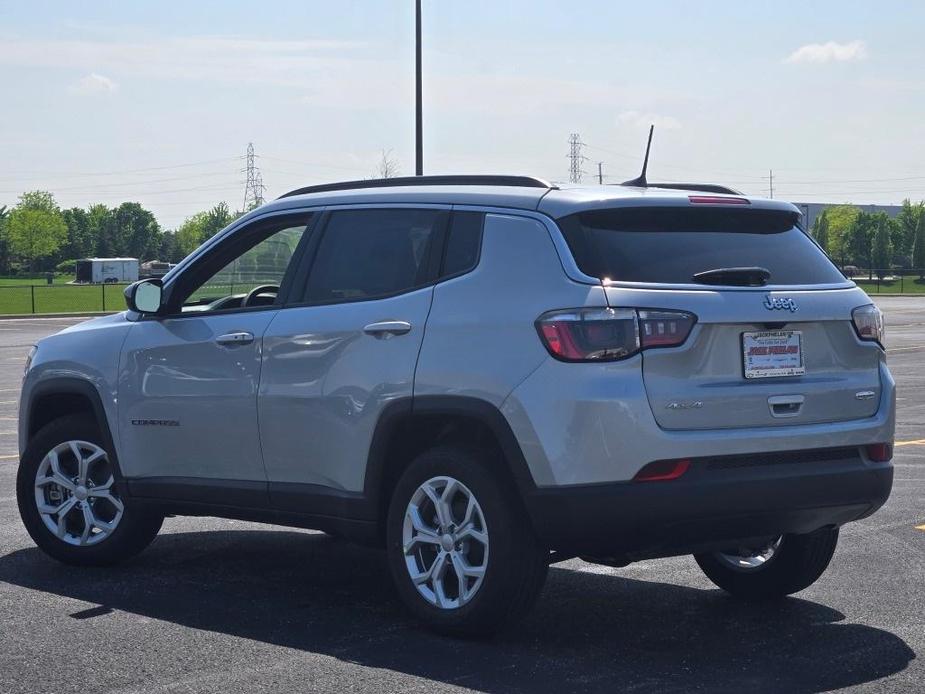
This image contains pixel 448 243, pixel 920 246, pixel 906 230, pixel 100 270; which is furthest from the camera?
pixel 906 230

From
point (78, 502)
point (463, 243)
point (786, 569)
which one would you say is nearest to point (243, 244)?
point (463, 243)

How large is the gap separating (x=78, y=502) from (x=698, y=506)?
371 centimetres

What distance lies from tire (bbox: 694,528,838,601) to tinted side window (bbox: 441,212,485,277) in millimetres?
1922

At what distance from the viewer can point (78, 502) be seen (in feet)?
26.2

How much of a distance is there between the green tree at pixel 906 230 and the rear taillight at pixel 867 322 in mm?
157412

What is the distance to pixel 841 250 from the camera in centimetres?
16912

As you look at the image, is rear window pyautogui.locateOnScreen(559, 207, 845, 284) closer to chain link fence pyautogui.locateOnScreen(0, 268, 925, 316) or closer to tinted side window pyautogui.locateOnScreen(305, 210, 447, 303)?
tinted side window pyautogui.locateOnScreen(305, 210, 447, 303)

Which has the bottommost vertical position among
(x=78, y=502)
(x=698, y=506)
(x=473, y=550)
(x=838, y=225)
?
(x=78, y=502)

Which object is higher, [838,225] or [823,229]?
[838,225]

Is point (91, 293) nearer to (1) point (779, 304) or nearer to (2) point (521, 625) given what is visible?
(2) point (521, 625)

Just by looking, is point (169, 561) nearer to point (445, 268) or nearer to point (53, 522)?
point (53, 522)

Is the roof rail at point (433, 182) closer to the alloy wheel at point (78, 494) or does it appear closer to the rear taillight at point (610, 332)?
the rear taillight at point (610, 332)

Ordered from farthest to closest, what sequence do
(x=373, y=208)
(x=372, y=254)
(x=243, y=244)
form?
(x=243, y=244) < (x=373, y=208) < (x=372, y=254)

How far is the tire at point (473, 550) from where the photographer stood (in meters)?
5.93
